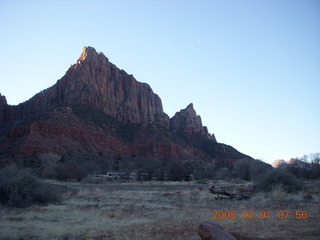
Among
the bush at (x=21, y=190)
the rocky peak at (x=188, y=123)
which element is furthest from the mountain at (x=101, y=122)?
the bush at (x=21, y=190)

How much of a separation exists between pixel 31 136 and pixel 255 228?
264 feet

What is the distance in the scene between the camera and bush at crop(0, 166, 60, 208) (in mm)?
15902

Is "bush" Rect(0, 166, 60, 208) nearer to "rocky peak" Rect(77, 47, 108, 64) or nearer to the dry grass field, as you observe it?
the dry grass field

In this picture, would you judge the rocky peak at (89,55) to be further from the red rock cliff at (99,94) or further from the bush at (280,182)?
the bush at (280,182)

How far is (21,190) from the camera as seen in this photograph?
16344 millimetres

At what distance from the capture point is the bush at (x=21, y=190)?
52.2 feet

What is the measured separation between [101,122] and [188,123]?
49431 mm

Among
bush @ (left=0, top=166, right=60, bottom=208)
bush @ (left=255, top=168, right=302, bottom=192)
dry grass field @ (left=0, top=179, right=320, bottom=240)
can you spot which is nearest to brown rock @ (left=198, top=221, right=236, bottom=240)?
dry grass field @ (left=0, top=179, right=320, bottom=240)

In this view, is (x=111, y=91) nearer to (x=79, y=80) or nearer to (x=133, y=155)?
(x=79, y=80)

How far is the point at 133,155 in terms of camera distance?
106500mm

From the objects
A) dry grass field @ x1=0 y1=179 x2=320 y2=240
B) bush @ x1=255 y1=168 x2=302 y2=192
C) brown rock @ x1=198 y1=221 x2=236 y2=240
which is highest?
bush @ x1=255 y1=168 x2=302 y2=192

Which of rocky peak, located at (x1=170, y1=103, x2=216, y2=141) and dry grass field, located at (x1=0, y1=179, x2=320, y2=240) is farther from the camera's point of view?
rocky peak, located at (x1=170, y1=103, x2=216, y2=141)

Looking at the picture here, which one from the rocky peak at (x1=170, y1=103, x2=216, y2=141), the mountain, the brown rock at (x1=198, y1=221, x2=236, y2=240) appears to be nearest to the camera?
the brown rock at (x1=198, y1=221, x2=236, y2=240)

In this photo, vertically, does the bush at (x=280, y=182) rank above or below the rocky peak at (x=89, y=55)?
below
